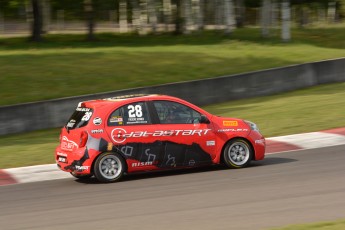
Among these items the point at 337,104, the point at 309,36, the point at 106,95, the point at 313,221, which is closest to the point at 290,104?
the point at 337,104

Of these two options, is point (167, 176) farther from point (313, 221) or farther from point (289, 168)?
point (313, 221)

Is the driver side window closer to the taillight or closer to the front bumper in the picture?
the taillight

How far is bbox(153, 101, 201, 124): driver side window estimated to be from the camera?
Answer: 40.5 ft

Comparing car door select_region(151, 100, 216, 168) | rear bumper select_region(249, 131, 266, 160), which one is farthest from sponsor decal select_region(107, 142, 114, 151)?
rear bumper select_region(249, 131, 266, 160)

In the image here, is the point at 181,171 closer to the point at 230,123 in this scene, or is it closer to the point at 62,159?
the point at 230,123

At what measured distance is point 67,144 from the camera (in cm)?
1220

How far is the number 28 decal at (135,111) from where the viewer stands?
12.2 m

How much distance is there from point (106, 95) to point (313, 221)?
12807 mm

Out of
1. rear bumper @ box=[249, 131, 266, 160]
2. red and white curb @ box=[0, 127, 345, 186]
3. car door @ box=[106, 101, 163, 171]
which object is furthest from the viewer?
red and white curb @ box=[0, 127, 345, 186]

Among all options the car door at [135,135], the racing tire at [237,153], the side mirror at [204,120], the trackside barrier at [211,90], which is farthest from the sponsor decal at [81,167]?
the trackside barrier at [211,90]

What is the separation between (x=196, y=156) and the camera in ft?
40.9

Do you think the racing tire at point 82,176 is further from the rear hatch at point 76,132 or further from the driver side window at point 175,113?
the driver side window at point 175,113

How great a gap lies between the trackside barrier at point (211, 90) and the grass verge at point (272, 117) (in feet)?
1.13

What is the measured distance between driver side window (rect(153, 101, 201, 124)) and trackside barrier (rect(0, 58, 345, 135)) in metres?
8.00
